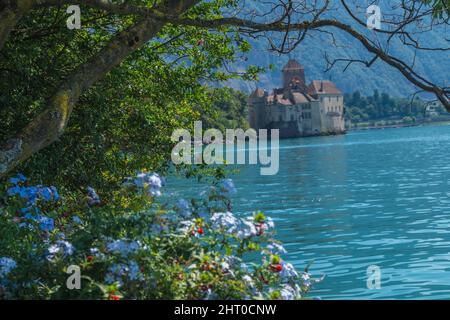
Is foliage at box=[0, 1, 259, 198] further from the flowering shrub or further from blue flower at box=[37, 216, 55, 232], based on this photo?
the flowering shrub

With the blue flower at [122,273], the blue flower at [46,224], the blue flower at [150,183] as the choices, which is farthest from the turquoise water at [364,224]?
the blue flower at [122,273]

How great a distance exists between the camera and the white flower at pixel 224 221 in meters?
6.46

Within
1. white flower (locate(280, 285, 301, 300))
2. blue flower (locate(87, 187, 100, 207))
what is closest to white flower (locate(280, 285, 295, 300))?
white flower (locate(280, 285, 301, 300))

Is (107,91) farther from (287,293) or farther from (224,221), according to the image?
(287,293)

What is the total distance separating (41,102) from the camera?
36.2ft

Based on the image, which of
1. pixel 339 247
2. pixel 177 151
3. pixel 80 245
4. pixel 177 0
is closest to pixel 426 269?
pixel 339 247

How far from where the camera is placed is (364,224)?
94.8 feet

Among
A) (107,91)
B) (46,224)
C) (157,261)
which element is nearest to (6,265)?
(157,261)

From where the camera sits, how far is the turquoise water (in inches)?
674

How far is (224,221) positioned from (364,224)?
75.7ft

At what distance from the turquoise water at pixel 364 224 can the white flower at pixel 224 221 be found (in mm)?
9152
